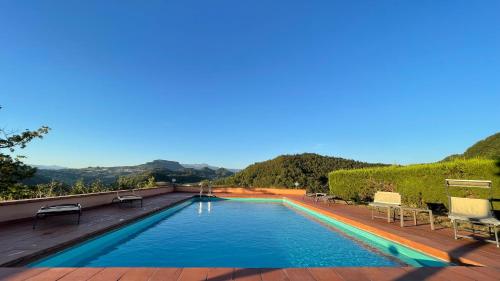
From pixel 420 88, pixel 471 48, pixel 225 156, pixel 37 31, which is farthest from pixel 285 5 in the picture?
pixel 225 156

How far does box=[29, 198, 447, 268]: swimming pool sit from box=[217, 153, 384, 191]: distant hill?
28304 millimetres

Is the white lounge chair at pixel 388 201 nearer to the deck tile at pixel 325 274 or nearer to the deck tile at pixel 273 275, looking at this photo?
the deck tile at pixel 325 274

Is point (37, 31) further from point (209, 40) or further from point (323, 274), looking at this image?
point (323, 274)

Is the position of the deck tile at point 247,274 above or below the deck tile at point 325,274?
above

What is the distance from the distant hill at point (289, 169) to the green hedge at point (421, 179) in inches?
938

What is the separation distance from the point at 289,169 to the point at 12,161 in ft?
107

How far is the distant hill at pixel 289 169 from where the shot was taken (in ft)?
128

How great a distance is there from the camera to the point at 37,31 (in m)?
12.1

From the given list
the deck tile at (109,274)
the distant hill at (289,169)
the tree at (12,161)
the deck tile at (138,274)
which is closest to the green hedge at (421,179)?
the deck tile at (138,274)

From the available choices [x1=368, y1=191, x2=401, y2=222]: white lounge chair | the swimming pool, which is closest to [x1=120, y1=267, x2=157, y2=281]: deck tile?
the swimming pool

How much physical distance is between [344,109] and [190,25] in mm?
15192

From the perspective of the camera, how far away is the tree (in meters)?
15.8

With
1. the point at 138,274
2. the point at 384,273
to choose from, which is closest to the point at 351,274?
the point at 384,273

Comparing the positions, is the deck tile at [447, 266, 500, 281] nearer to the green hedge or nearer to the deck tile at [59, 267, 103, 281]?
the green hedge
